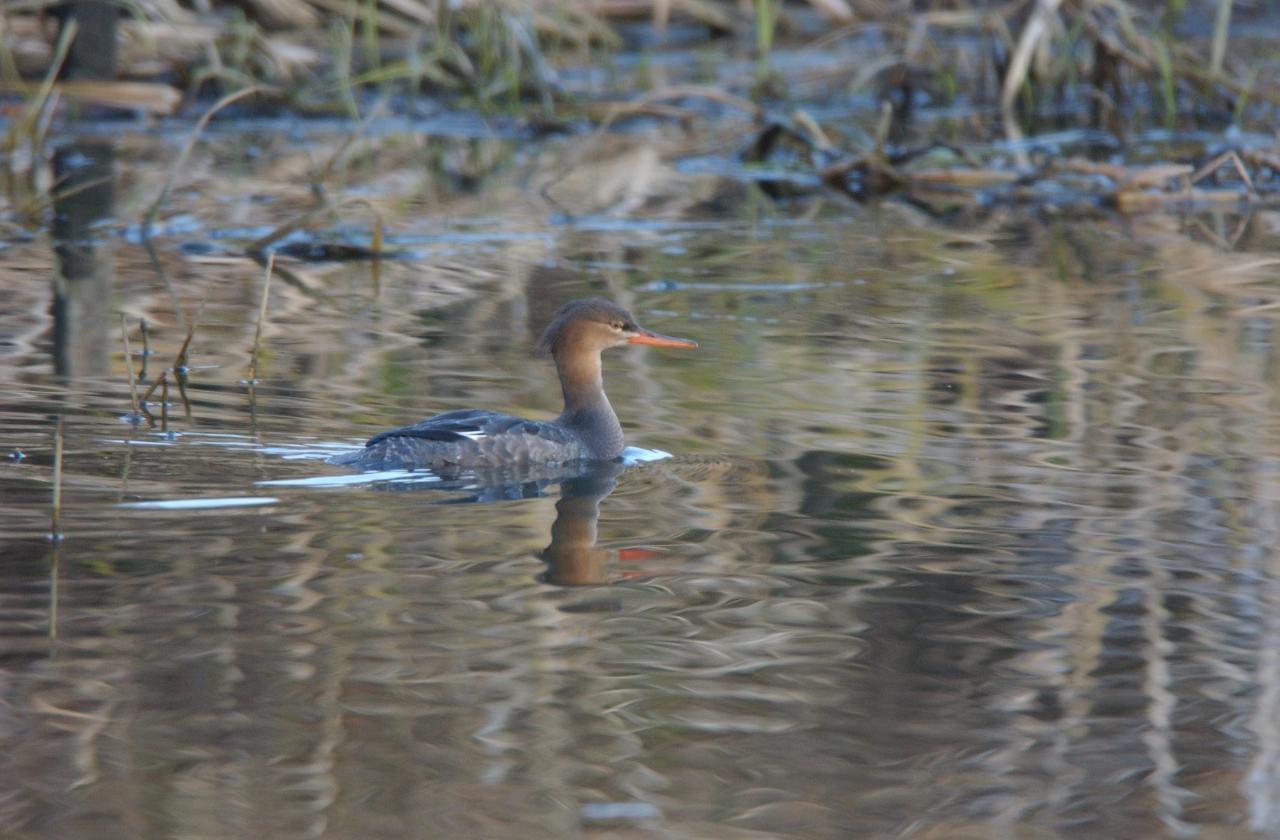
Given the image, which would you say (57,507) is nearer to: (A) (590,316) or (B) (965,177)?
(A) (590,316)

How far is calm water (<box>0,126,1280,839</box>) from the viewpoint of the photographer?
3.75 meters

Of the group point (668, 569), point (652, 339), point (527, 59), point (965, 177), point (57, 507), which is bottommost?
point (668, 569)

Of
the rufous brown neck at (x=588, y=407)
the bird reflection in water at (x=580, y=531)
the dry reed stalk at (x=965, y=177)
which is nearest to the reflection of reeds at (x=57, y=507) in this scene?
the bird reflection in water at (x=580, y=531)

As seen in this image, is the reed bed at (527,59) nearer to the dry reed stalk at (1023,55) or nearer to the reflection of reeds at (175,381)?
the dry reed stalk at (1023,55)

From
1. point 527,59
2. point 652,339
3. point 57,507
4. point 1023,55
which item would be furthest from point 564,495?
point 527,59

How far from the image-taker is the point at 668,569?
507cm

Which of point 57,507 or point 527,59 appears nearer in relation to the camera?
point 57,507

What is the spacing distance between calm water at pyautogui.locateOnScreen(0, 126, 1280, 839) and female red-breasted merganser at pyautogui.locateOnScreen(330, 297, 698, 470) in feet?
0.45

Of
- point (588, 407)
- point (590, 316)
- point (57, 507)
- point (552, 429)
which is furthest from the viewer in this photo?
point (590, 316)

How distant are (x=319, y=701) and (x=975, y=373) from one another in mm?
4013

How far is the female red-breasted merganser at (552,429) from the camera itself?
19.5ft

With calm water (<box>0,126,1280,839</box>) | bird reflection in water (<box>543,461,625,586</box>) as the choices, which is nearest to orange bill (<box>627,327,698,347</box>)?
calm water (<box>0,126,1280,839</box>)

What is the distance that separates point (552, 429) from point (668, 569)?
1372 mm

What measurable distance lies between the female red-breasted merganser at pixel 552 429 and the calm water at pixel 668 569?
0.14m
